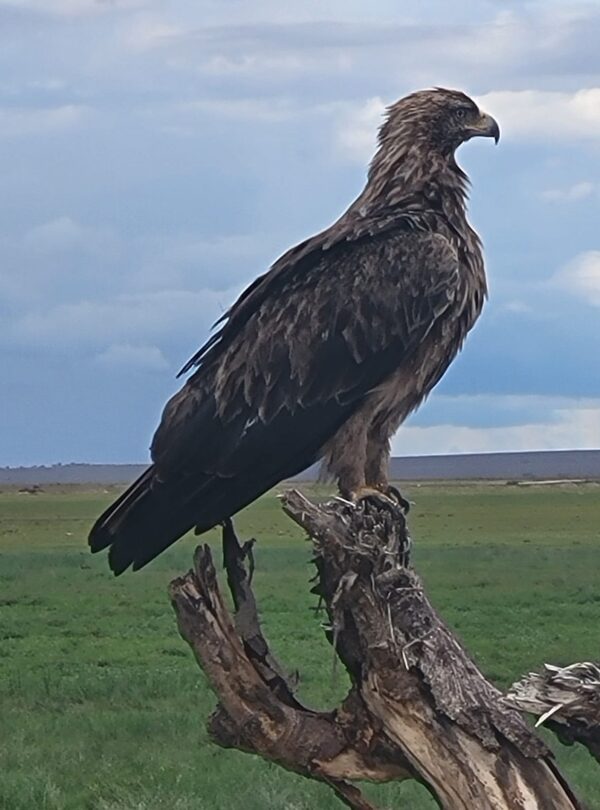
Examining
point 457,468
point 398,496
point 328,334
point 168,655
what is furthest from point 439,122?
point 457,468

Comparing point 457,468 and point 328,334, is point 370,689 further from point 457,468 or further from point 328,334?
point 457,468

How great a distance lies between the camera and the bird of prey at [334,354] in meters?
6.85

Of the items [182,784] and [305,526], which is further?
[182,784]

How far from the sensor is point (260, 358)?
23.1 feet

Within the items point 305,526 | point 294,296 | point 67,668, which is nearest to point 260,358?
point 294,296

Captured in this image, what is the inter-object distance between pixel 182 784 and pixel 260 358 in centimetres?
416

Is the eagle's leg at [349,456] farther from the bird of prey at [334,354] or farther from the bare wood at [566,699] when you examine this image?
the bare wood at [566,699]

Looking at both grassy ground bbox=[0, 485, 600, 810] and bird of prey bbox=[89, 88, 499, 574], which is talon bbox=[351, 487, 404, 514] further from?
grassy ground bbox=[0, 485, 600, 810]

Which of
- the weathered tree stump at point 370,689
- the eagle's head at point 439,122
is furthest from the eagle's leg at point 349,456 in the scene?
the eagle's head at point 439,122

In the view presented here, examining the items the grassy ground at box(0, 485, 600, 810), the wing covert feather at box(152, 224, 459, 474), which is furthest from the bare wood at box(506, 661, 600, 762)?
the grassy ground at box(0, 485, 600, 810)

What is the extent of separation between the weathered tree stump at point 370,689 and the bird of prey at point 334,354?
0.88 meters

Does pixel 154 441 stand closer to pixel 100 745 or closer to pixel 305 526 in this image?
pixel 305 526

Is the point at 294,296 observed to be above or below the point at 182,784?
above

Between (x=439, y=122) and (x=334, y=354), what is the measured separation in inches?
55.5
